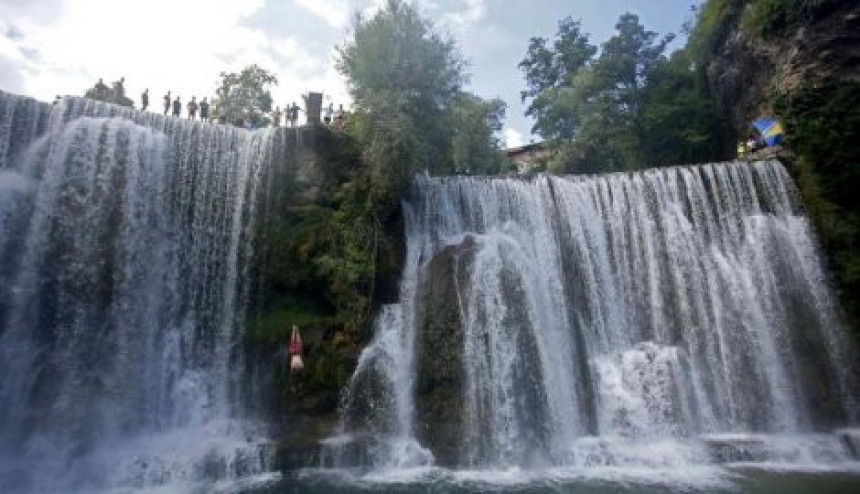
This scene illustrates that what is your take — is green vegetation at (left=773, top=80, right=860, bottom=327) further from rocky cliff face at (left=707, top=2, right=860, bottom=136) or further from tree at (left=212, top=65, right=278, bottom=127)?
tree at (left=212, top=65, right=278, bottom=127)

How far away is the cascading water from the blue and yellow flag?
16.1 meters

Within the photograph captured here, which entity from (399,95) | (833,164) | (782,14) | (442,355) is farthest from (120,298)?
(782,14)

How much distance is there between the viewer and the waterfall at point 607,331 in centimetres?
1333

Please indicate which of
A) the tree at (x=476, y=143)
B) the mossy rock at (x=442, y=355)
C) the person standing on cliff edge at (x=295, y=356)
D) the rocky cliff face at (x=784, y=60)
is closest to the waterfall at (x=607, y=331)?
the mossy rock at (x=442, y=355)

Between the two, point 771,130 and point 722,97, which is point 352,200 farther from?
point 722,97

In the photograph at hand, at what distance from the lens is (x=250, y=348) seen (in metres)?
14.5

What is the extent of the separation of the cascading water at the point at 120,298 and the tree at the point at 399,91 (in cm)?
345

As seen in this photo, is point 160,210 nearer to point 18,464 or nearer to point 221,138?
point 221,138

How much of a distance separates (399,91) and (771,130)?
12.2 metres

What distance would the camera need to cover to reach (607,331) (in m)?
16.2

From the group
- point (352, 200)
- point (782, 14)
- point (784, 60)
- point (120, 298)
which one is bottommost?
point (120, 298)

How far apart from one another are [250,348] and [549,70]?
25213 millimetres

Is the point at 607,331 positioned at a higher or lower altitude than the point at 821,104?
lower

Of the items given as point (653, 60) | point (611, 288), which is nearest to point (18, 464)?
point (611, 288)
